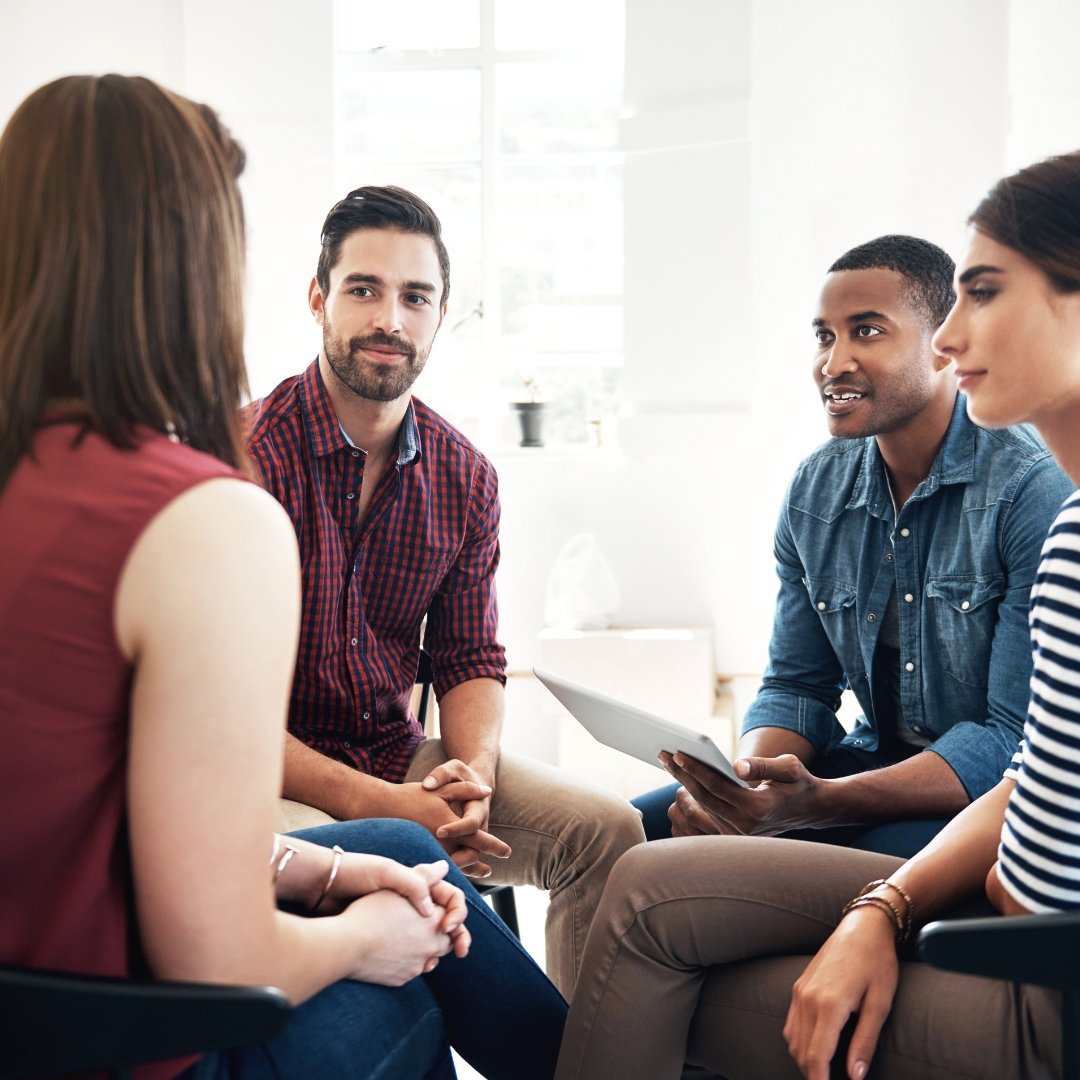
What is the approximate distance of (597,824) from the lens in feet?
6.23

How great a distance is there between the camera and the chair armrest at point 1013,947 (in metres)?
0.92

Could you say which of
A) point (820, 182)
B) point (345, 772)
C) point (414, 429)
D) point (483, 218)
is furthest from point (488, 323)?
point (345, 772)

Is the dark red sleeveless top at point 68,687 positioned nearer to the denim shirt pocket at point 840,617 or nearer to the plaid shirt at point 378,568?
the plaid shirt at point 378,568

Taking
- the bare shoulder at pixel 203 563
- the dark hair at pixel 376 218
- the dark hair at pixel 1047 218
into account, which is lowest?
the bare shoulder at pixel 203 563

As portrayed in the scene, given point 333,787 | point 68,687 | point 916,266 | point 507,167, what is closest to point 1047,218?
point 916,266

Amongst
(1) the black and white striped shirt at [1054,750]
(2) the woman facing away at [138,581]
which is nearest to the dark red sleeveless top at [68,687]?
(2) the woman facing away at [138,581]

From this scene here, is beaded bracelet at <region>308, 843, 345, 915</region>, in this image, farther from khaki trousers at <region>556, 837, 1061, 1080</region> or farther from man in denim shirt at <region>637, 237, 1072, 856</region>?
man in denim shirt at <region>637, 237, 1072, 856</region>

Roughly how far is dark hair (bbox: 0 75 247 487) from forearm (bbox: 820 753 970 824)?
3.60 feet

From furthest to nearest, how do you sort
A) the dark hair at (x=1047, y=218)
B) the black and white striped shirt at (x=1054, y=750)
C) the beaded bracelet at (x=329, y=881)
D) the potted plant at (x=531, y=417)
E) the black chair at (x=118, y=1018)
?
the potted plant at (x=531, y=417), the dark hair at (x=1047, y=218), the beaded bracelet at (x=329, y=881), the black and white striped shirt at (x=1054, y=750), the black chair at (x=118, y=1018)

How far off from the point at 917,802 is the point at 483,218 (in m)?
3.11

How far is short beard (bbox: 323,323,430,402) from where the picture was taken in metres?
2.07

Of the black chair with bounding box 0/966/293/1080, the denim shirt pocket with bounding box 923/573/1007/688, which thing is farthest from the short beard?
the black chair with bounding box 0/966/293/1080

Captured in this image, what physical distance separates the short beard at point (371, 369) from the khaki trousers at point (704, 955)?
1.00 metres

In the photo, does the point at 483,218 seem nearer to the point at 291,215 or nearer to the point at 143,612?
the point at 291,215
